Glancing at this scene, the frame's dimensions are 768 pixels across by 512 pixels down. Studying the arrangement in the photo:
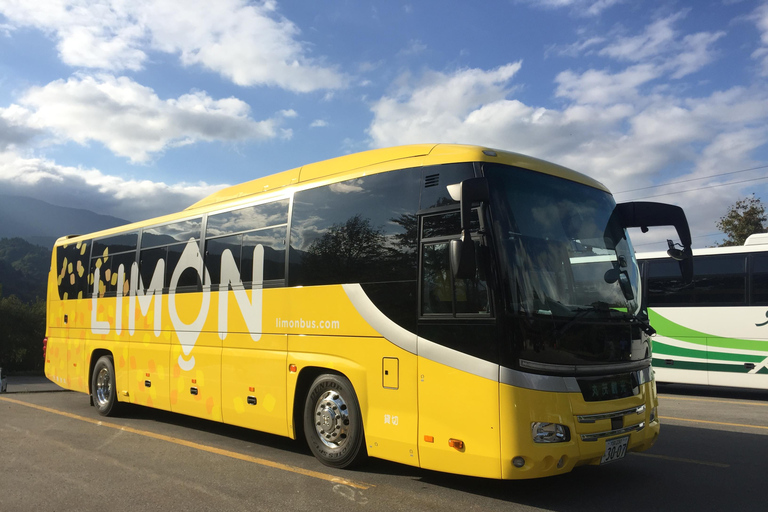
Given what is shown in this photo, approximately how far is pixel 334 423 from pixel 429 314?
184 centimetres

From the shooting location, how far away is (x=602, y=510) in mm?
5184

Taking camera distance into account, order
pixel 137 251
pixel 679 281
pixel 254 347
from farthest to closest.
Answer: pixel 679 281, pixel 137 251, pixel 254 347

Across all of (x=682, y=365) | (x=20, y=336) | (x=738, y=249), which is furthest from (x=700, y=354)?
(x=20, y=336)

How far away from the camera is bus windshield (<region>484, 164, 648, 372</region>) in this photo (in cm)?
523

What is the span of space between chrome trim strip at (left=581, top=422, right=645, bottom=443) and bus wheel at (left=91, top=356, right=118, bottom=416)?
8.36 m

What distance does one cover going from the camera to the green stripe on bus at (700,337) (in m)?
13.5

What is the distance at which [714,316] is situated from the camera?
14.2m

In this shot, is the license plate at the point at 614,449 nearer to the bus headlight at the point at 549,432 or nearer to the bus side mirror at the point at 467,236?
the bus headlight at the point at 549,432

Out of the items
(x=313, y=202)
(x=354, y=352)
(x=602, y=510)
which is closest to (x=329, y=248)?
(x=313, y=202)

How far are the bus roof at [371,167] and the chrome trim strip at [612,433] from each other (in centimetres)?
250

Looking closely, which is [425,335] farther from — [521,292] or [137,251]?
[137,251]

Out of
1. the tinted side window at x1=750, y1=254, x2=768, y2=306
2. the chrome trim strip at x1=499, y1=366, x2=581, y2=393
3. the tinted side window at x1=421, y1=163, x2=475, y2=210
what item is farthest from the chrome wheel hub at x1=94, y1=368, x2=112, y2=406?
the tinted side window at x1=750, y1=254, x2=768, y2=306

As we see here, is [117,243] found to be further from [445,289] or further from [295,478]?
[445,289]

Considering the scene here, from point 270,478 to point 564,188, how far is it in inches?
165
